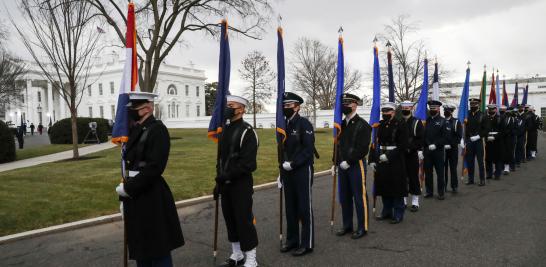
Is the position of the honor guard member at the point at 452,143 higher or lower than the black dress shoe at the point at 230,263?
higher

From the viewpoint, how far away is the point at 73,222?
6.82 metres

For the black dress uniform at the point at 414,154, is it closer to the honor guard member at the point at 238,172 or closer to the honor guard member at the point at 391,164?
the honor guard member at the point at 391,164

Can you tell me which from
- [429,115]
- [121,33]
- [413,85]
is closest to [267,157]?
[429,115]

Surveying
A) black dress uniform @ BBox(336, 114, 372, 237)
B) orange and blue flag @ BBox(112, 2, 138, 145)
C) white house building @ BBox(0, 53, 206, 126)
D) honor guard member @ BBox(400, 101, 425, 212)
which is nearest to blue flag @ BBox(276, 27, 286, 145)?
black dress uniform @ BBox(336, 114, 372, 237)

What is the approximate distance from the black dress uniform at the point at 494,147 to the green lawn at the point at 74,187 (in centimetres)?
504

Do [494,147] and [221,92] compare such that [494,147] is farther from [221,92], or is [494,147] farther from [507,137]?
[221,92]

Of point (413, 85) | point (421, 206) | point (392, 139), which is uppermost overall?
point (413, 85)

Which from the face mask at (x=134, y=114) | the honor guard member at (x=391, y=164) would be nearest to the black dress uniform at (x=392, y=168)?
the honor guard member at (x=391, y=164)

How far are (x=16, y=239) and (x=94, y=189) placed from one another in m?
3.14

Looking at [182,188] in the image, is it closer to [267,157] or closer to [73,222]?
[73,222]

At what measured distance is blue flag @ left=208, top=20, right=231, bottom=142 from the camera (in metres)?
4.96

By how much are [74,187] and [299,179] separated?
6.71 m

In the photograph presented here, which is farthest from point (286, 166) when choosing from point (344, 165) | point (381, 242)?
point (381, 242)

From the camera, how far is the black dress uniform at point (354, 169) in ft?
19.4
